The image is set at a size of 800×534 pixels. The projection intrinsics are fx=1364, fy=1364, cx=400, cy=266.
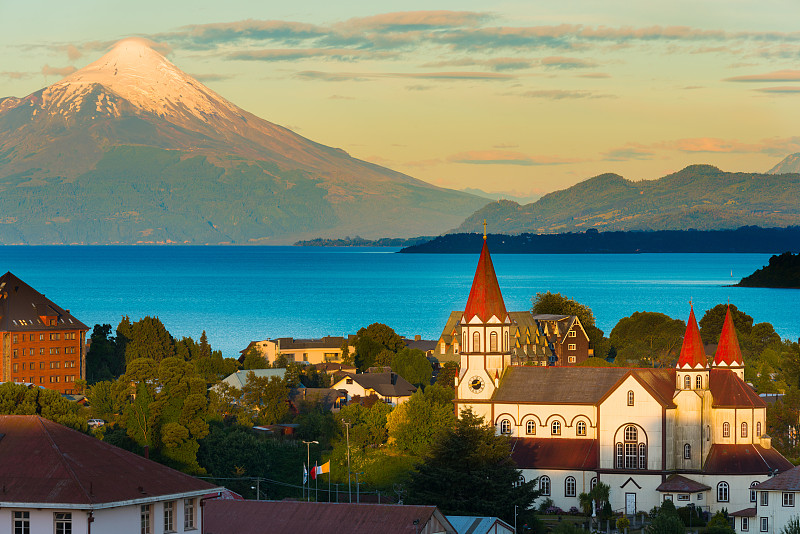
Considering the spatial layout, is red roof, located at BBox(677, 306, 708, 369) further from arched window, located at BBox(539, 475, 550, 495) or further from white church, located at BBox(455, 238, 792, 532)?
arched window, located at BBox(539, 475, 550, 495)

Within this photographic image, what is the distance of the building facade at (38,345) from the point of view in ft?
370

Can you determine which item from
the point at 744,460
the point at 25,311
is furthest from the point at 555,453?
the point at 25,311

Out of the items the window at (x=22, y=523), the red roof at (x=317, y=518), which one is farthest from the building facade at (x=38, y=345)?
the window at (x=22, y=523)

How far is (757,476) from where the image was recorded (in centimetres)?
6756

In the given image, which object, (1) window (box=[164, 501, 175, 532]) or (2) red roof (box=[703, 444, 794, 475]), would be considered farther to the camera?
(2) red roof (box=[703, 444, 794, 475])

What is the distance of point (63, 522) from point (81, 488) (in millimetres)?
897

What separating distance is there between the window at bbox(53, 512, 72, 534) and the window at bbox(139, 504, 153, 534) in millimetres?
1927

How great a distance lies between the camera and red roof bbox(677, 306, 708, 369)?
70938mm

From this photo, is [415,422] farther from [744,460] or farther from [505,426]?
[744,460]

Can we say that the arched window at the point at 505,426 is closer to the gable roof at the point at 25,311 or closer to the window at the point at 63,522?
the window at the point at 63,522

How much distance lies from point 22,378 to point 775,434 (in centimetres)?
6348

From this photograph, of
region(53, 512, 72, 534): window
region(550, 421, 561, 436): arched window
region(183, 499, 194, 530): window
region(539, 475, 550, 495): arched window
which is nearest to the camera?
region(53, 512, 72, 534): window

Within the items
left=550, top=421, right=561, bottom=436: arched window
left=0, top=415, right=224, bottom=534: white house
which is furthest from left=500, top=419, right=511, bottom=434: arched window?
left=0, top=415, right=224, bottom=534: white house

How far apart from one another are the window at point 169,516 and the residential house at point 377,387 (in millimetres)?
64539
